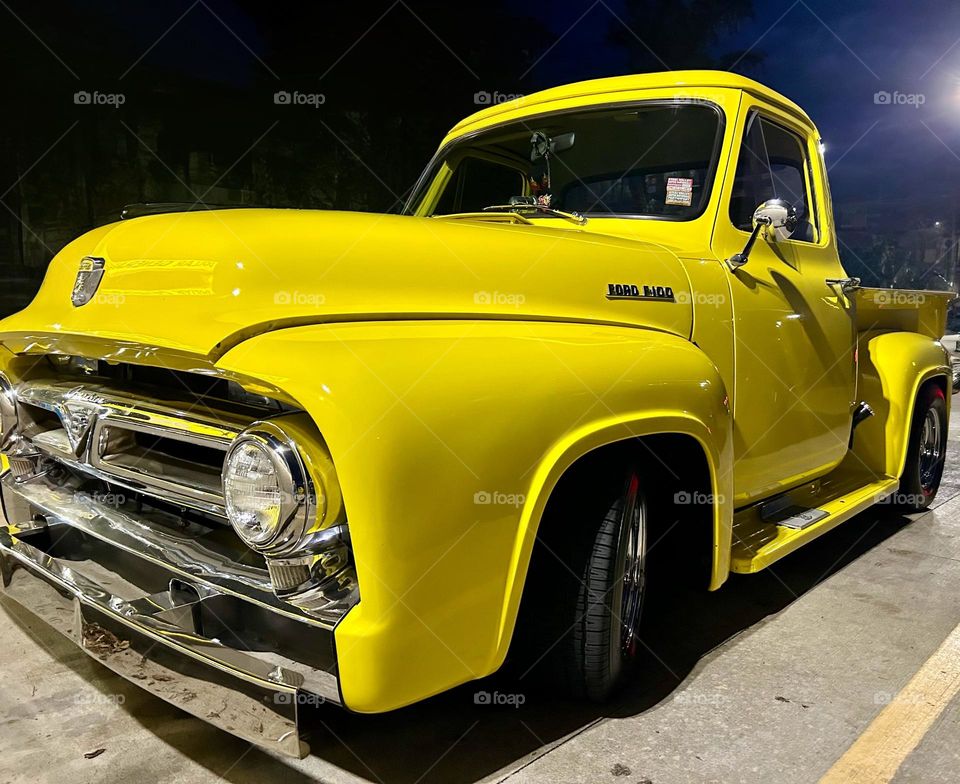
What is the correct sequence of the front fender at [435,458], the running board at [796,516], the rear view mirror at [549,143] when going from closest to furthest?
the front fender at [435,458] < the running board at [796,516] < the rear view mirror at [549,143]

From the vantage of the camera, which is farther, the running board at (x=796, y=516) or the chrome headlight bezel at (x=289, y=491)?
the running board at (x=796, y=516)

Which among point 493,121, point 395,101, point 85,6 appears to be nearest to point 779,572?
point 493,121

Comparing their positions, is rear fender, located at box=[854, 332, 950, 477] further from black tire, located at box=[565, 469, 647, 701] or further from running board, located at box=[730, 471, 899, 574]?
black tire, located at box=[565, 469, 647, 701]

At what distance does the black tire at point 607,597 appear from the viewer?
7.00 ft

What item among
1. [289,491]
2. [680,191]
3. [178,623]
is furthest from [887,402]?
[178,623]

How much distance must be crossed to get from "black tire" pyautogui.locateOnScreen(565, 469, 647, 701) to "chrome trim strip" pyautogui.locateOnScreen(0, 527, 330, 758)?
0.81 m

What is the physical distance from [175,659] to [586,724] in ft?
3.79

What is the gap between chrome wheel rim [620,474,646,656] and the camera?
2.25m

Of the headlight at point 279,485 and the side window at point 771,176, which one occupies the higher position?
the side window at point 771,176

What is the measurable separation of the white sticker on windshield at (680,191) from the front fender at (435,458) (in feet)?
3.85

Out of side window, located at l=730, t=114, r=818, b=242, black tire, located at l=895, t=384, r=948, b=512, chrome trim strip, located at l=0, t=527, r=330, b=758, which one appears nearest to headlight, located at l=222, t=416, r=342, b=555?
chrome trim strip, located at l=0, t=527, r=330, b=758

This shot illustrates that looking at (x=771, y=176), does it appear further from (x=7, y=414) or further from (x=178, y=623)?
(x=7, y=414)

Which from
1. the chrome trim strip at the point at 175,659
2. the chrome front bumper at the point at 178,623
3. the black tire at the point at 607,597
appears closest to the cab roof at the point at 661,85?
the black tire at the point at 607,597

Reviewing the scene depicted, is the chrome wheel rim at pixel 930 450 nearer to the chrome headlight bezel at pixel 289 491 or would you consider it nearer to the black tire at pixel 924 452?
the black tire at pixel 924 452
